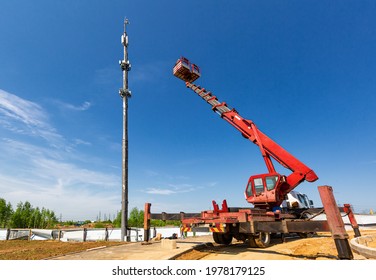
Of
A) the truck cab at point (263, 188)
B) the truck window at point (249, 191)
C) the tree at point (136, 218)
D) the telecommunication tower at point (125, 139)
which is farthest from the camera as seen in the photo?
the tree at point (136, 218)

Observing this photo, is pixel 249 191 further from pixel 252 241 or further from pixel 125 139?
pixel 125 139

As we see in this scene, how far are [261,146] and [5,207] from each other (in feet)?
215

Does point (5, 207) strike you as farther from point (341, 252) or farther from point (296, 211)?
point (341, 252)

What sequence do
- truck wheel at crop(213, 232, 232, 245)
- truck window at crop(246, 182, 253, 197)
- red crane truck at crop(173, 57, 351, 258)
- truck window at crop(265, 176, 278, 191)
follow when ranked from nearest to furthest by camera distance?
red crane truck at crop(173, 57, 351, 258), truck wheel at crop(213, 232, 232, 245), truck window at crop(265, 176, 278, 191), truck window at crop(246, 182, 253, 197)

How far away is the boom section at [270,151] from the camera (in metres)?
10.7

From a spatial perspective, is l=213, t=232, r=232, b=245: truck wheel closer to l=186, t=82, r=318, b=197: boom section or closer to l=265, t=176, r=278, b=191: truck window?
l=265, t=176, r=278, b=191: truck window

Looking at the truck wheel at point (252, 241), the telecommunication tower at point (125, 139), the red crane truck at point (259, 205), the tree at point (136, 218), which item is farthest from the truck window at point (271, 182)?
the tree at point (136, 218)

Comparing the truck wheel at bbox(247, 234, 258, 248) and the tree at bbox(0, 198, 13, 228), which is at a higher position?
the tree at bbox(0, 198, 13, 228)

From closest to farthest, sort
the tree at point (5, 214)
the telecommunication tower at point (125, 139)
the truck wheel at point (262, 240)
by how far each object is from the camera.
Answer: the truck wheel at point (262, 240)
the telecommunication tower at point (125, 139)
the tree at point (5, 214)

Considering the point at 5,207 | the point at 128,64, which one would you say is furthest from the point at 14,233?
the point at 5,207

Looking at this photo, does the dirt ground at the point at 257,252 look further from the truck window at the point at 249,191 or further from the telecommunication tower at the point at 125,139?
the telecommunication tower at the point at 125,139

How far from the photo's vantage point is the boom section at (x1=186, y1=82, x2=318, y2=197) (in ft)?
35.1

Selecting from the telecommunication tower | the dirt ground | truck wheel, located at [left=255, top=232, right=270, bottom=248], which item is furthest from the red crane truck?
the telecommunication tower

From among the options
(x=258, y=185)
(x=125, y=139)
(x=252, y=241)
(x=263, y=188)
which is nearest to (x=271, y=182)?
(x=263, y=188)
